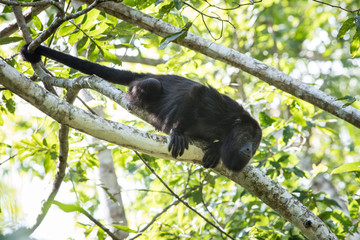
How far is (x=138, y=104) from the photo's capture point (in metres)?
3.48

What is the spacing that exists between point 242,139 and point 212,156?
0.52 metres

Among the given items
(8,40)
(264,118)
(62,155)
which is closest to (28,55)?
(8,40)

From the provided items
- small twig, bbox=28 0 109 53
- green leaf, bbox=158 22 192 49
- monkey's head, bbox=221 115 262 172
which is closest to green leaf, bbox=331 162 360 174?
monkey's head, bbox=221 115 262 172

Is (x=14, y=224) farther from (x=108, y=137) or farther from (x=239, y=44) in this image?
(x=239, y=44)

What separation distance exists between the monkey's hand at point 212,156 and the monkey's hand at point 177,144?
8.0 inches

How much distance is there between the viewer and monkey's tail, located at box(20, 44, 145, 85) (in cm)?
311

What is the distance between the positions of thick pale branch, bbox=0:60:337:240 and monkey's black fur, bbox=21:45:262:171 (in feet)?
1.13

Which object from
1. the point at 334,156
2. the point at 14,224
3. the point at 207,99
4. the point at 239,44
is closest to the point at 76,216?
the point at 207,99

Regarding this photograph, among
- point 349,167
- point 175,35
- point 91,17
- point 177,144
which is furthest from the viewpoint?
point 91,17

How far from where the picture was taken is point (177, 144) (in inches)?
112

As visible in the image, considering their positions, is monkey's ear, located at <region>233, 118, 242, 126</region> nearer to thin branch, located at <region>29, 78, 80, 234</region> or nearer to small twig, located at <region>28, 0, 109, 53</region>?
thin branch, located at <region>29, 78, 80, 234</region>

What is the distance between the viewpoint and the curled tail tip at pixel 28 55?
3.05 m

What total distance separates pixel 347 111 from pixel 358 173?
1.69 ft

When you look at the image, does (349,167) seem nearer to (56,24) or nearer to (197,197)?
(197,197)
